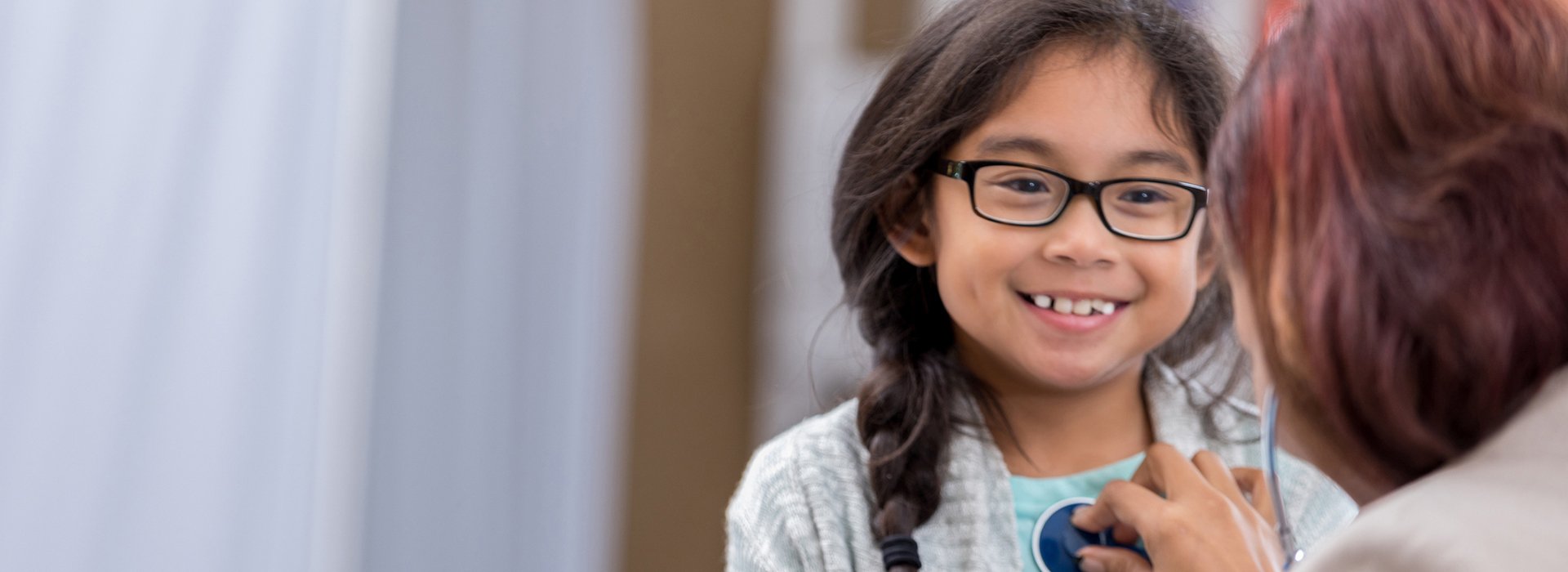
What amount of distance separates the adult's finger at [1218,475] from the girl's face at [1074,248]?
0.33ft

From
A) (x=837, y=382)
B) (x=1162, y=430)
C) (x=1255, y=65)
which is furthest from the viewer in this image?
(x=837, y=382)

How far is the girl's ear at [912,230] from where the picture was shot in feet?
3.86

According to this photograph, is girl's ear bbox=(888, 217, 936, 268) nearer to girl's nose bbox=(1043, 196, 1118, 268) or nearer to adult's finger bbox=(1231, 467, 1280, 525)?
girl's nose bbox=(1043, 196, 1118, 268)

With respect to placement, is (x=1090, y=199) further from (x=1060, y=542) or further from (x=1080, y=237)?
(x=1060, y=542)

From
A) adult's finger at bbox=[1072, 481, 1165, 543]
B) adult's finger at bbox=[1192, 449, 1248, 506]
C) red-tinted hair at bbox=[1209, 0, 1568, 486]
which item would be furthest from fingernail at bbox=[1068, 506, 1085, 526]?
red-tinted hair at bbox=[1209, 0, 1568, 486]

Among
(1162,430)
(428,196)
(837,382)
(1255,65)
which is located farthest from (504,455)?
(1255,65)

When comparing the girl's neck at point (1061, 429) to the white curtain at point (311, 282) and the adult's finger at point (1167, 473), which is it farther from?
the white curtain at point (311, 282)

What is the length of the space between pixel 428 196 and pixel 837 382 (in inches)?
38.5

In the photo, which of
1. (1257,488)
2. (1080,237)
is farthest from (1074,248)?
(1257,488)

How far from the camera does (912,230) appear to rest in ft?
3.89

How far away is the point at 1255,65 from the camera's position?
2.61 feet

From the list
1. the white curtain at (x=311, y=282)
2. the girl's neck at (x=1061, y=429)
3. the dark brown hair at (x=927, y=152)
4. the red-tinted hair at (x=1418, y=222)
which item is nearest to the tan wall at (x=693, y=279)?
the white curtain at (x=311, y=282)

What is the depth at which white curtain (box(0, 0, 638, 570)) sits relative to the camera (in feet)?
4.83

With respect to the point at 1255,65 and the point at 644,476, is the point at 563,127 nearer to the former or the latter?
the point at 644,476
